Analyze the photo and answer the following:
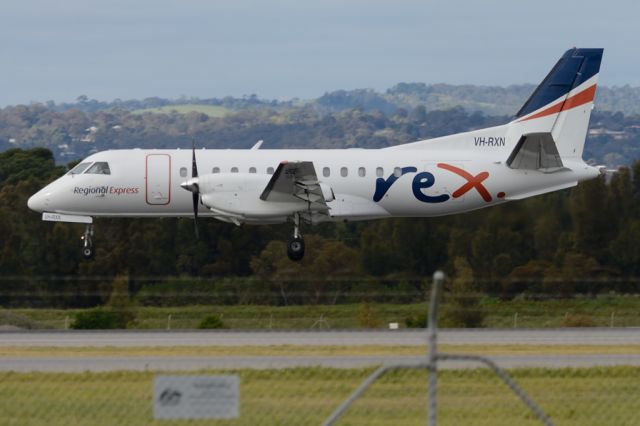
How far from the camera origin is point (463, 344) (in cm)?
2611

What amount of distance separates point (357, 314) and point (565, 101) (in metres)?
9.49

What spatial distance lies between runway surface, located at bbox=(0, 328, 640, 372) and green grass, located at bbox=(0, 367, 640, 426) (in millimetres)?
880

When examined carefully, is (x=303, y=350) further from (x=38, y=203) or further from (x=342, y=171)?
(x=38, y=203)

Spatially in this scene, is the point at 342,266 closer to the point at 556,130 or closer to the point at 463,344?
the point at 556,130

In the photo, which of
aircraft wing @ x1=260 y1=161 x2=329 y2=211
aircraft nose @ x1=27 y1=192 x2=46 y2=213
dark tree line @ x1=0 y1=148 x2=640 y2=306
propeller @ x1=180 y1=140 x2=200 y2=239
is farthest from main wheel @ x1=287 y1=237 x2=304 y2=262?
aircraft nose @ x1=27 y1=192 x2=46 y2=213

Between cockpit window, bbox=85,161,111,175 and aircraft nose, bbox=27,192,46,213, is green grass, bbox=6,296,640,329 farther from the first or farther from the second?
cockpit window, bbox=85,161,111,175

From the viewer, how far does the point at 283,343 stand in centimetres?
2655

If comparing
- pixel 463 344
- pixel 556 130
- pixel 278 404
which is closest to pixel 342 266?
pixel 556 130

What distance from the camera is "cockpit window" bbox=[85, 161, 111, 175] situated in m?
37.5

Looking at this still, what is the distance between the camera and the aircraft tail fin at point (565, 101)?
1533 inches

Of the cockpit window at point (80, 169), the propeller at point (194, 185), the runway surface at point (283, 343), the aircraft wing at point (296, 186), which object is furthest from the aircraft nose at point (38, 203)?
the runway surface at point (283, 343)

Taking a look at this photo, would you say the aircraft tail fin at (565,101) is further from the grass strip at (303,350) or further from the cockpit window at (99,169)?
the grass strip at (303,350)

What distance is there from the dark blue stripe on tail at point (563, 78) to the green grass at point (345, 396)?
18.5m

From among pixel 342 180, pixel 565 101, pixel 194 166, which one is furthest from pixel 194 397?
pixel 565 101
